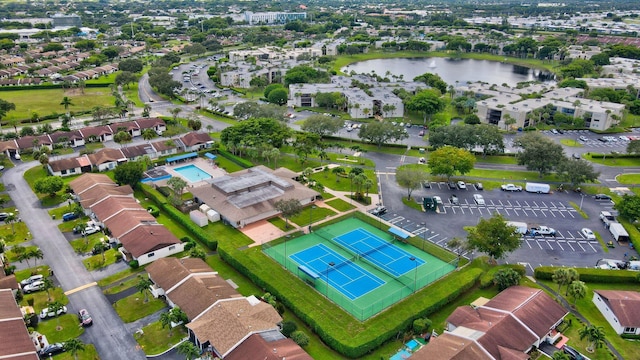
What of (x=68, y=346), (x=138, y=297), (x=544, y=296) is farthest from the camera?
(x=138, y=297)

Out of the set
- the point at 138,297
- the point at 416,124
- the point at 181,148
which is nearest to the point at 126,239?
the point at 138,297

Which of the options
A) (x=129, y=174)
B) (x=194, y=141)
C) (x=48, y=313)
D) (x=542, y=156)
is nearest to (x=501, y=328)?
(x=48, y=313)

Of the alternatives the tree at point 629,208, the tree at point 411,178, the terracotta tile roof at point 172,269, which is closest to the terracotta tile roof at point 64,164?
the terracotta tile roof at point 172,269

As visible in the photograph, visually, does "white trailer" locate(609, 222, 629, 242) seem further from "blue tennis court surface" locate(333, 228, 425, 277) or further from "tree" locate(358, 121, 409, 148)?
"tree" locate(358, 121, 409, 148)

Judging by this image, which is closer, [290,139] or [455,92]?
[290,139]

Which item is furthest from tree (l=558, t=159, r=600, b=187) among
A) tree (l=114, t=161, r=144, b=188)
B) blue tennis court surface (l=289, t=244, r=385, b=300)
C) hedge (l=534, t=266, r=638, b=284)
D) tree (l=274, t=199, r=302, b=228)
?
tree (l=114, t=161, r=144, b=188)

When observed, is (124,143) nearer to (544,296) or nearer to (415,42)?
(544,296)

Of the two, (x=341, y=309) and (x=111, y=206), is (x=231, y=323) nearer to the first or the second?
(x=341, y=309)
